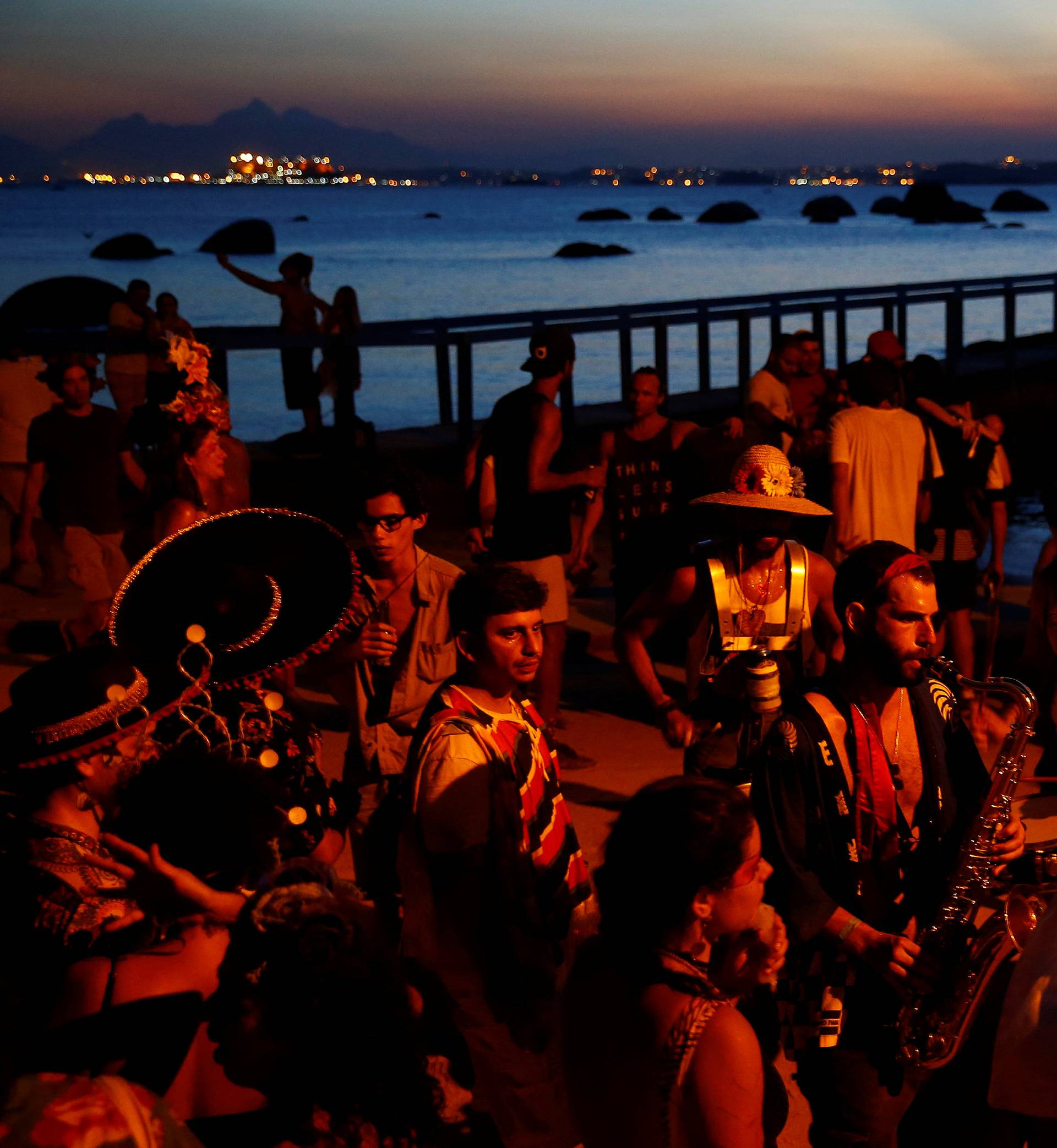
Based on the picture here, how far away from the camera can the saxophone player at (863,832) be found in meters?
3.12

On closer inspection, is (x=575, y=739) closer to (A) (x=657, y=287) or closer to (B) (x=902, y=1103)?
(B) (x=902, y=1103)

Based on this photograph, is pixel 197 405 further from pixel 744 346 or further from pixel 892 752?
pixel 744 346

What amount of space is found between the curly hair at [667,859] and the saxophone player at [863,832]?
0.72 metres

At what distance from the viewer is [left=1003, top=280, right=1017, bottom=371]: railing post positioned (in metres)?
20.3

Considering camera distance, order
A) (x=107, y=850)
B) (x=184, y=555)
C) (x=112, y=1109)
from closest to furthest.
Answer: (x=112, y=1109), (x=107, y=850), (x=184, y=555)

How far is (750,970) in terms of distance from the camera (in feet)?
8.29

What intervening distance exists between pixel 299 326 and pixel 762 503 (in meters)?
10.6

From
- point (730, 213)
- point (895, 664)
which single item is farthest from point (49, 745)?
point (730, 213)

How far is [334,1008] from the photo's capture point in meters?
2.21

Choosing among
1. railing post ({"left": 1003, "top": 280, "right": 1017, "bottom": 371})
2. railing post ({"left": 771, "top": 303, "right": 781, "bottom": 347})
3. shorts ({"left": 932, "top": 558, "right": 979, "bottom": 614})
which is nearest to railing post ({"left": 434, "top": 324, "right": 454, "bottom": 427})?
railing post ({"left": 771, "top": 303, "right": 781, "bottom": 347})

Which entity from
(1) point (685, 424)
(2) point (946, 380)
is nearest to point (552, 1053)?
(1) point (685, 424)

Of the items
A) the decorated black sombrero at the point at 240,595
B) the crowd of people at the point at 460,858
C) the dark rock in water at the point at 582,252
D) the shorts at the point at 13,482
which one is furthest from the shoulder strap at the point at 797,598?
the dark rock in water at the point at 582,252

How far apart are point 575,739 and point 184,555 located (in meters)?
3.58

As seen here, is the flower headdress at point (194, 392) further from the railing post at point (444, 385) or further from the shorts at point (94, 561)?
the railing post at point (444, 385)
